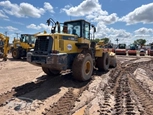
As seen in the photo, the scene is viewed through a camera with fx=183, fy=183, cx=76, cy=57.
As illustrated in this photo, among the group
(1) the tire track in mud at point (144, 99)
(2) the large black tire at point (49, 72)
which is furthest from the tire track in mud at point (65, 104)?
(2) the large black tire at point (49, 72)

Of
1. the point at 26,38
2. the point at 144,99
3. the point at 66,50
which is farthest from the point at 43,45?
the point at 26,38

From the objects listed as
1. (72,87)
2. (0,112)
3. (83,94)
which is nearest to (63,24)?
(72,87)

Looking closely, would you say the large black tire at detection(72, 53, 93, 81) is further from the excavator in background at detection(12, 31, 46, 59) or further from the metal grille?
the excavator in background at detection(12, 31, 46, 59)

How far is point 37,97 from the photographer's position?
555 centimetres

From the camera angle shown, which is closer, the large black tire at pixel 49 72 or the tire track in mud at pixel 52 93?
the tire track in mud at pixel 52 93

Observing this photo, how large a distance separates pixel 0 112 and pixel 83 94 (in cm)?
255

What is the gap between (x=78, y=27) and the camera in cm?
810

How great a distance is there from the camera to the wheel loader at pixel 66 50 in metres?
6.64

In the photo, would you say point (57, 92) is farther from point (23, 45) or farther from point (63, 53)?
point (23, 45)

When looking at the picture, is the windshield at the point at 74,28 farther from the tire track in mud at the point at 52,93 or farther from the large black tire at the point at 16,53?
the large black tire at the point at 16,53

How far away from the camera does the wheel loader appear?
21.8 ft

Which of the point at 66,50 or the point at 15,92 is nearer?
the point at 15,92

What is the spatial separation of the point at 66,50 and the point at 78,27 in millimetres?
1465

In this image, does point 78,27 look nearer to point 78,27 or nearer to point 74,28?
point 78,27
